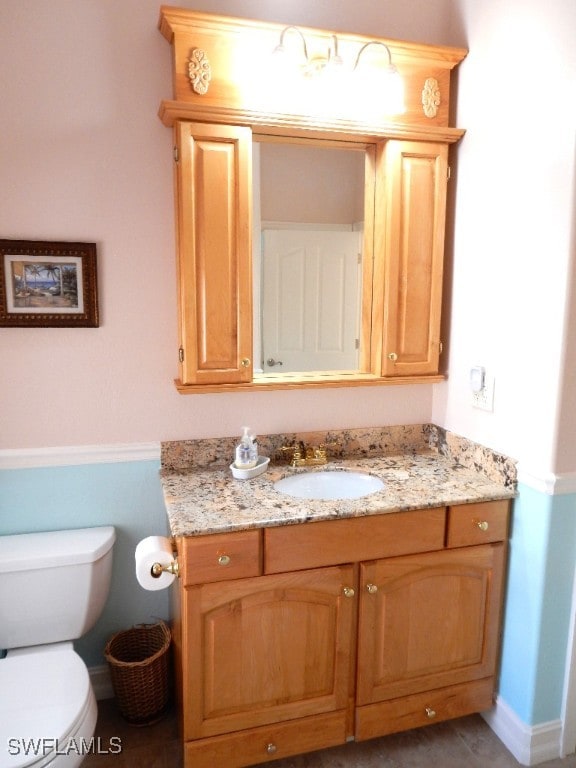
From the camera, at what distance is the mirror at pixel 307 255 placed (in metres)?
1.87

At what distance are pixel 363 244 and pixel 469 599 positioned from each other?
1.24 meters

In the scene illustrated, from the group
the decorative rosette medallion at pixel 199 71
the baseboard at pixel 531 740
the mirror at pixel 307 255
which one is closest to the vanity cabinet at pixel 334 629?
the baseboard at pixel 531 740

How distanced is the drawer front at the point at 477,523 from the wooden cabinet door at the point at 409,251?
0.54 m

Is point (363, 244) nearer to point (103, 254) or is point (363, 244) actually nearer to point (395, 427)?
point (395, 427)

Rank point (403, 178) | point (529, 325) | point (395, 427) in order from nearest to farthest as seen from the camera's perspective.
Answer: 1. point (529, 325)
2. point (403, 178)
3. point (395, 427)

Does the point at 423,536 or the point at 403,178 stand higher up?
the point at 403,178

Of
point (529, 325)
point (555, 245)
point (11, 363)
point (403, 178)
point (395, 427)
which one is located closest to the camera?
point (555, 245)

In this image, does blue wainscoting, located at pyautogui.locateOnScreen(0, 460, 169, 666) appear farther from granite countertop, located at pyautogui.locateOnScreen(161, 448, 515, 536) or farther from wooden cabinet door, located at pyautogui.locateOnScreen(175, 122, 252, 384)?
wooden cabinet door, located at pyautogui.locateOnScreen(175, 122, 252, 384)

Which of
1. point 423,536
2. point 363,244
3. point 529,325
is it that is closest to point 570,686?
point 423,536

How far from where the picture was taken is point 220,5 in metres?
1.76

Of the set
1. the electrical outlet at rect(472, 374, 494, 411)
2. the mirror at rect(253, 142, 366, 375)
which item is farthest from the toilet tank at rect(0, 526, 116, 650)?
the electrical outlet at rect(472, 374, 494, 411)

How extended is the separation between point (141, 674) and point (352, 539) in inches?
33.2

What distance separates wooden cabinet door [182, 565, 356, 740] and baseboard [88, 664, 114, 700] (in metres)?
0.56

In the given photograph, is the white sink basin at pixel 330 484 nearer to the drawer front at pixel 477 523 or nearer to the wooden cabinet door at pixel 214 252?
the drawer front at pixel 477 523
